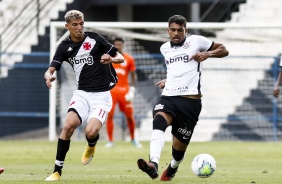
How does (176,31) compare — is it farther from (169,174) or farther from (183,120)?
(169,174)

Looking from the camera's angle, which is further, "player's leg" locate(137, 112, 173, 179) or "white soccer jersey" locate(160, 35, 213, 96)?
"white soccer jersey" locate(160, 35, 213, 96)

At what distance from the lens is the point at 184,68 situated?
1169cm

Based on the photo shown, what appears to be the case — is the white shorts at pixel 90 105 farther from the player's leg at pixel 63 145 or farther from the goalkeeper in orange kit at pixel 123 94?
the goalkeeper in orange kit at pixel 123 94

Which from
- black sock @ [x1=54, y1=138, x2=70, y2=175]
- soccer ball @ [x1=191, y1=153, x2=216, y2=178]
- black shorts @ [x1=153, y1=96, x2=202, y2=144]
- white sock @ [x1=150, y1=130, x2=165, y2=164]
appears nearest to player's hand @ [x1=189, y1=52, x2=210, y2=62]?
black shorts @ [x1=153, y1=96, x2=202, y2=144]

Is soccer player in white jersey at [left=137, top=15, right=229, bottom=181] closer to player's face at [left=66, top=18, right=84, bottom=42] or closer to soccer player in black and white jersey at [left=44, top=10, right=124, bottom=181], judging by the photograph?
soccer player in black and white jersey at [left=44, top=10, right=124, bottom=181]

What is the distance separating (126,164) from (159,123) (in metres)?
4.18

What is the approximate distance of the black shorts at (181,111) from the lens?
11.5 m

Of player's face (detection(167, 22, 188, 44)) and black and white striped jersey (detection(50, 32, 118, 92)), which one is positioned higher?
player's face (detection(167, 22, 188, 44))

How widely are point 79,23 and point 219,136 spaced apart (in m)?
14.0

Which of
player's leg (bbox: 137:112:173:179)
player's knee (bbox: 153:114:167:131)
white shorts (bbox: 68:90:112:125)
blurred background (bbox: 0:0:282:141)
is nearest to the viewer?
player's leg (bbox: 137:112:173:179)

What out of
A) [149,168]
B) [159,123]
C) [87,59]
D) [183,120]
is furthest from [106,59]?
[149,168]

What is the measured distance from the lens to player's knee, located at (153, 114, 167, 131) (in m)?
11.2

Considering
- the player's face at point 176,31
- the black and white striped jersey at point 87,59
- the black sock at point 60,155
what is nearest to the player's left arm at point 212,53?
the player's face at point 176,31

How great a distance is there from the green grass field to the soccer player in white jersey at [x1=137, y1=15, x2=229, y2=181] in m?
0.64
